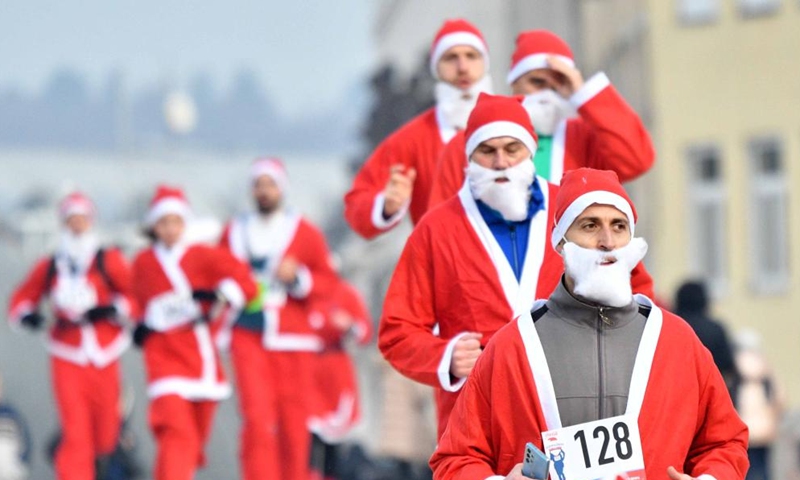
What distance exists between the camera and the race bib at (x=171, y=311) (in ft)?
47.0

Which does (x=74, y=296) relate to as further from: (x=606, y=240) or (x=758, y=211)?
(x=758, y=211)

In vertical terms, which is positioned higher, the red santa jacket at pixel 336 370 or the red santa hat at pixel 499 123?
the red santa hat at pixel 499 123

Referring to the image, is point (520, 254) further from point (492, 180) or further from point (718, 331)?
point (718, 331)

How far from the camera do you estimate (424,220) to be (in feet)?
26.7

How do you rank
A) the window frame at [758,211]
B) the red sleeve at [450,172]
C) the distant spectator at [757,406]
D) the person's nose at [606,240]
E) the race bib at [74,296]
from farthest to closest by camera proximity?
the window frame at [758,211] < the race bib at [74,296] < the distant spectator at [757,406] < the red sleeve at [450,172] < the person's nose at [606,240]

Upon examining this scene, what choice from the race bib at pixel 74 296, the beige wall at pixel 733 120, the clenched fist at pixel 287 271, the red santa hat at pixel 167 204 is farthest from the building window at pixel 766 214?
the red santa hat at pixel 167 204

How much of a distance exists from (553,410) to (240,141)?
106046 millimetres

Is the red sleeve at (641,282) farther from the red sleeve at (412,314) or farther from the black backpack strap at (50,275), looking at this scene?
the black backpack strap at (50,275)

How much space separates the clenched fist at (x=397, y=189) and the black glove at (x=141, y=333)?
4985 millimetres

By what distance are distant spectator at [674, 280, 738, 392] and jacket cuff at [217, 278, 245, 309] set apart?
2.75m

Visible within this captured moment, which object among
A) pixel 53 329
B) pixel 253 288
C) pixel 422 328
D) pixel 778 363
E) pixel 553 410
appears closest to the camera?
pixel 553 410

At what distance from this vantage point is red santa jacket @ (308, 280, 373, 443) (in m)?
16.1

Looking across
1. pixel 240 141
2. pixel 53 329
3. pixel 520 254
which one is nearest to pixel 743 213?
pixel 53 329

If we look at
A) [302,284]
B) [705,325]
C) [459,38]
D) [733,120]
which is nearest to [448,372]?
[459,38]
